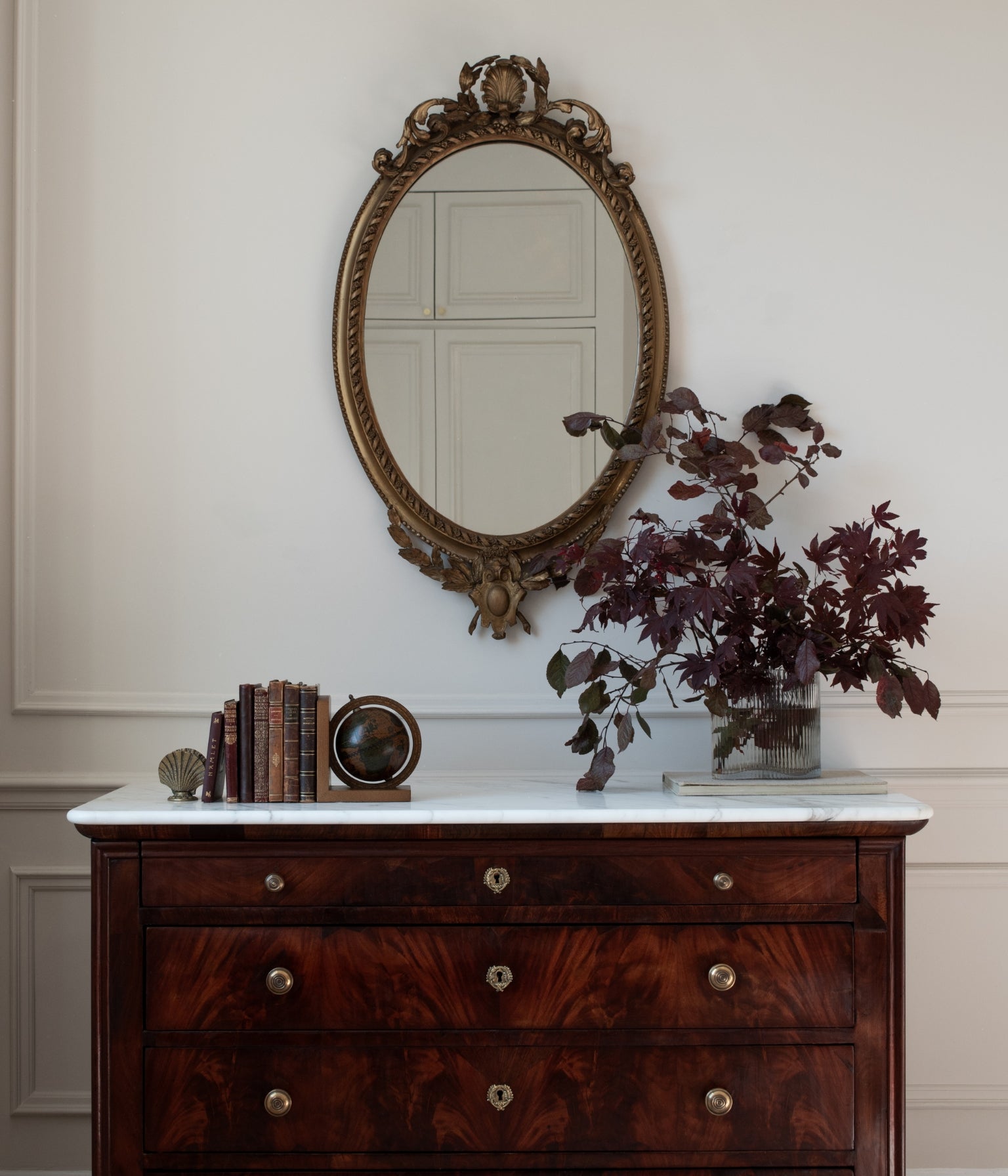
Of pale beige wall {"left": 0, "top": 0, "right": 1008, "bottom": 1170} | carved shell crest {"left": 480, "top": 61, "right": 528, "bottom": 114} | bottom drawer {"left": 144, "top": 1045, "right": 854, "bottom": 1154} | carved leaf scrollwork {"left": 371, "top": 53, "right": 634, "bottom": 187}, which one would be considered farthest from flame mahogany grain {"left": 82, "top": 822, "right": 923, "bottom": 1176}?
carved shell crest {"left": 480, "top": 61, "right": 528, "bottom": 114}

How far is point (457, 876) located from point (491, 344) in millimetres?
1277

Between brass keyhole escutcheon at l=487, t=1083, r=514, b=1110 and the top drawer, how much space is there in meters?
0.34

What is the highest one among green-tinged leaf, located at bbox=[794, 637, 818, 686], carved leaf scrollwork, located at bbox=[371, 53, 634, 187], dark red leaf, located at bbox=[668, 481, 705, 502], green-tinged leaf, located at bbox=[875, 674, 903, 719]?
carved leaf scrollwork, located at bbox=[371, 53, 634, 187]

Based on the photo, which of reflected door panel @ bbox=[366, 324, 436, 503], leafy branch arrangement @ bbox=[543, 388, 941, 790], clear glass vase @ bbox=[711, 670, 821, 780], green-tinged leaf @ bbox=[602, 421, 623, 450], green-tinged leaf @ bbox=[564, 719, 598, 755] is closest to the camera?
leafy branch arrangement @ bbox=[543, 388, 941, 790]

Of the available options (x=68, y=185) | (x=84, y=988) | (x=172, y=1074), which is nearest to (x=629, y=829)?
(x=172, y=1074)

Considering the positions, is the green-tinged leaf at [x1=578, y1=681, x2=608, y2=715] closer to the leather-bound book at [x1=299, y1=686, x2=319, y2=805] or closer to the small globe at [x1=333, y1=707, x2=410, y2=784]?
the small globe at [x1=333, y1=707, x2=410, y2=784]

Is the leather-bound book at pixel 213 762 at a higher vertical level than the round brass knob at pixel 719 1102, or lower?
higher

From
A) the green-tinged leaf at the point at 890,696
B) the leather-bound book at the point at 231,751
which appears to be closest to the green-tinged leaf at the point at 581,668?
the green-tinged leaf at the point at 890,696

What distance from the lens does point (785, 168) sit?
2508 mm

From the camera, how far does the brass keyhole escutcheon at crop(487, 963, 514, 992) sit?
1880mm

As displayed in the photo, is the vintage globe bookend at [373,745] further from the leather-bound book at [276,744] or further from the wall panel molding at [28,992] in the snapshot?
the wall panel molding at [28,992]

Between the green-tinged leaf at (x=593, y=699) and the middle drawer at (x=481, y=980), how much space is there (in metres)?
0.47

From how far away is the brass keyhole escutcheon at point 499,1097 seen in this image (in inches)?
73.7

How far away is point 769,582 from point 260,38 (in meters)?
1.82
